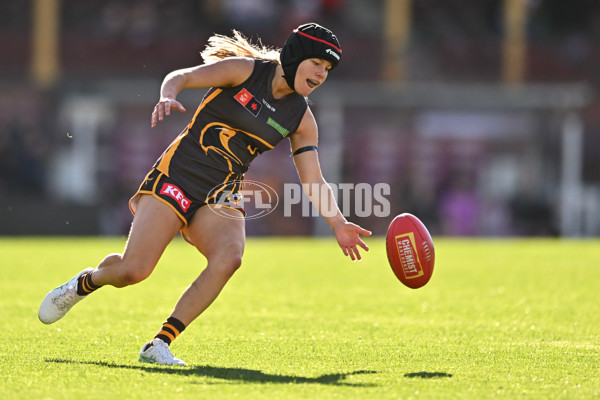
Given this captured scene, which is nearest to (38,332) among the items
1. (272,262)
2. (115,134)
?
(272,262)

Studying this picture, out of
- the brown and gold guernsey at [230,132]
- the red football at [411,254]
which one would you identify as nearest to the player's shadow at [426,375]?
the red football at [411,254]

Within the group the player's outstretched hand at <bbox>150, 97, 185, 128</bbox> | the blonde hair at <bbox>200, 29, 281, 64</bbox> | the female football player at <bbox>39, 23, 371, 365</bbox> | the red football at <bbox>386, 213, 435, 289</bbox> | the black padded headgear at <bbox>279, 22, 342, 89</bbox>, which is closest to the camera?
the player's outstretched hand at <bbox>150, 97, 185, 128</bbox>

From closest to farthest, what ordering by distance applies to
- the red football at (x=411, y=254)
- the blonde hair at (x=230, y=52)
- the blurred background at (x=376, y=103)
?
the blonde hair at (x=230, y=52), the red football at (x=411, y=254), the blurred background at (x=376, y=103)

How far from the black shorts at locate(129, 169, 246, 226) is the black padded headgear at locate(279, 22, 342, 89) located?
716mm

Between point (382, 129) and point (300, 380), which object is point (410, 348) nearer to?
point (300, 380)

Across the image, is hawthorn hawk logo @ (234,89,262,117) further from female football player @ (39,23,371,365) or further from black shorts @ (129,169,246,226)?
black shorts @ (129,169,246,226)

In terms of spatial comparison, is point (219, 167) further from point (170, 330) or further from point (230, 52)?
point (170, 330)

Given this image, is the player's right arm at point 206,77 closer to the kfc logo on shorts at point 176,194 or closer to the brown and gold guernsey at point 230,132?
the brown and gold guernsey at point 230,132

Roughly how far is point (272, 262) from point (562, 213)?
10.2 meters

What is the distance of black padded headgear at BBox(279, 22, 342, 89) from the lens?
5.43 metres

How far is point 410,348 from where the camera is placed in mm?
5781

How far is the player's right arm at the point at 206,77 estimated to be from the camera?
5203 millimetres

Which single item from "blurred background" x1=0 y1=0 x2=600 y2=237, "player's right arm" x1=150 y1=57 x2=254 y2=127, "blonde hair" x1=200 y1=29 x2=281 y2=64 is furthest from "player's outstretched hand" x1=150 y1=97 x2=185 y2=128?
"blurred background" x1=0 y1=0 x2=600 y2=237

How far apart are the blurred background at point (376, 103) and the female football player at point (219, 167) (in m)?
14.9
